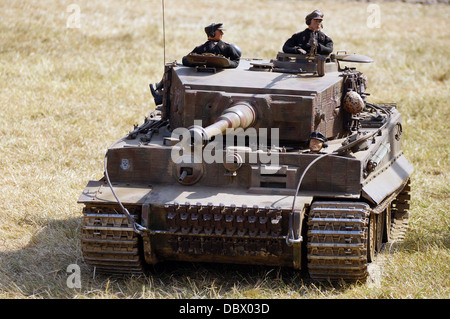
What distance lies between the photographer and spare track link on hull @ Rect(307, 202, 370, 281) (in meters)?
8.47

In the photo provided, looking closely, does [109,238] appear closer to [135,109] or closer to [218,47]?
[218,47]

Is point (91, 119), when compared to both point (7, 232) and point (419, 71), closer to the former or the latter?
point (7, 232)

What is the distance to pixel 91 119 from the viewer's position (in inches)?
660

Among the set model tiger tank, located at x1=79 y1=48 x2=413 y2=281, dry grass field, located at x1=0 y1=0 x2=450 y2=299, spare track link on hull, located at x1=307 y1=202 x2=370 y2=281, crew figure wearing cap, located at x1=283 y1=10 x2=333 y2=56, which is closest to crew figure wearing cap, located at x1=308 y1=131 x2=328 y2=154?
model tiger tank, located at x1=79 y1=48 x2=413 y2=281

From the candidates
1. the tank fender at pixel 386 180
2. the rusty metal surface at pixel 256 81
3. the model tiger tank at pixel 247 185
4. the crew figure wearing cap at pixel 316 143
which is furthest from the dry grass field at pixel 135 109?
the rusty metal surface at pixel 256 81

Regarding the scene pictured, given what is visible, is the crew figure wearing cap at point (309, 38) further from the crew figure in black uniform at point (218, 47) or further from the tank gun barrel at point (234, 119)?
the tank gun barrel at point (234, 119)

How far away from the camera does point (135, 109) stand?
58.2 feet

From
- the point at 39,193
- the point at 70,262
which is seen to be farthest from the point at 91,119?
the point at 70,262

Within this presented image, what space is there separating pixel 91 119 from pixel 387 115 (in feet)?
23.8

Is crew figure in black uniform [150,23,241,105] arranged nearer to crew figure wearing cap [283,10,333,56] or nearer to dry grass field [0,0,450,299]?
crew figure wearing cap [283,10,333,56]

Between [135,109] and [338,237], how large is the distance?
9979mm

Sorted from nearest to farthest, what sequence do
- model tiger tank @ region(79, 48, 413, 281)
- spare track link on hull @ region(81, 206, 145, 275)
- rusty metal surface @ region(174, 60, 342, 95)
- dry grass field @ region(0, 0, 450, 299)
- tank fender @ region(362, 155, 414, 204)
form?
model tiger tank @ region(79, 48, 413, 281)
spare track link on hull @ region(81, 206, 145, 275)
tank fender @ region(362, 155, 414, 204)
dry grass field @ region(0, 0, 450, 299)
rusty metal surface @ region(174, 60, 342, 95)

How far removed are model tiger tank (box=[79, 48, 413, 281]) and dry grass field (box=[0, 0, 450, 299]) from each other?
48cm

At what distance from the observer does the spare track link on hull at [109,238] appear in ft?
28.9
